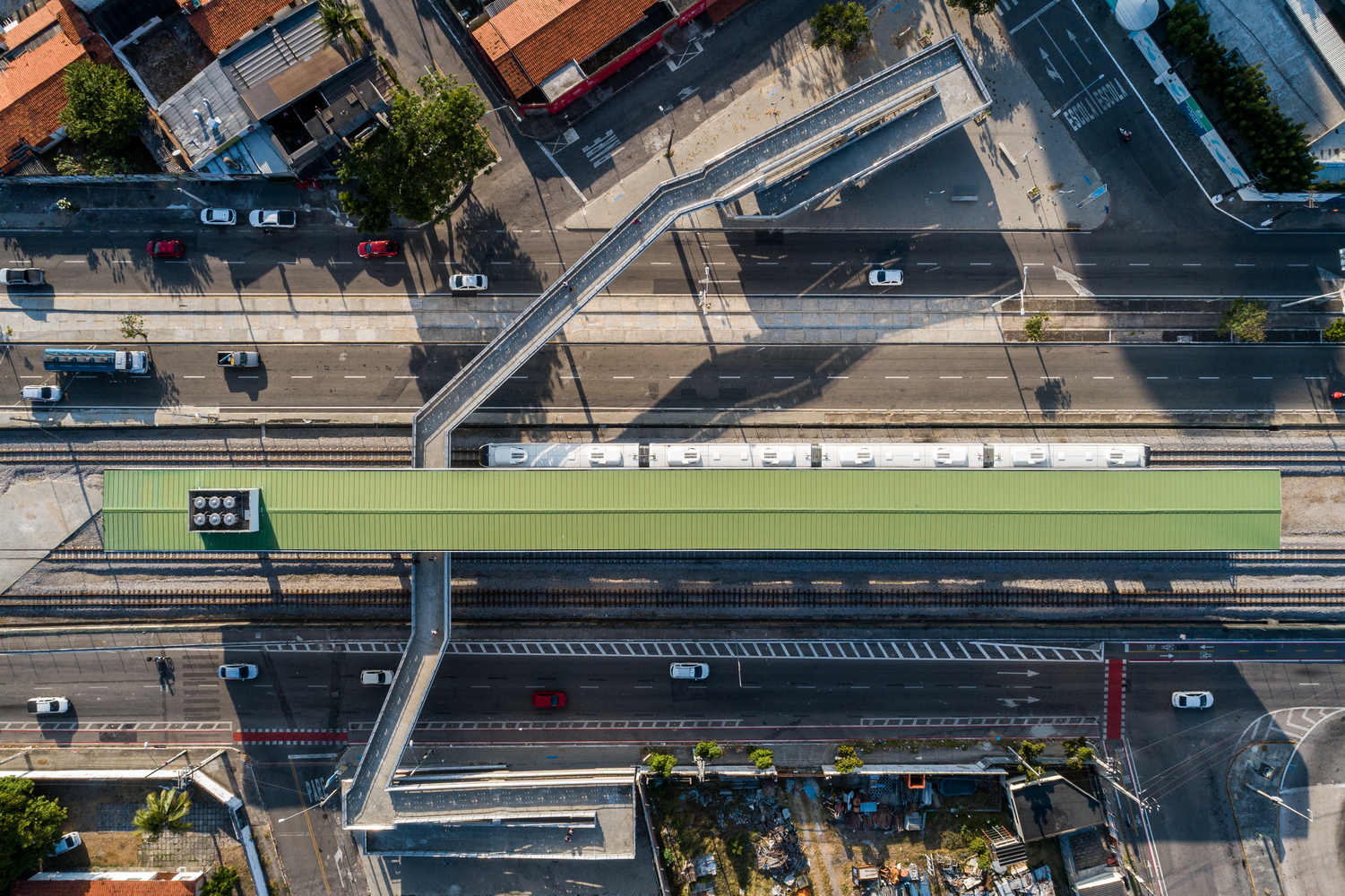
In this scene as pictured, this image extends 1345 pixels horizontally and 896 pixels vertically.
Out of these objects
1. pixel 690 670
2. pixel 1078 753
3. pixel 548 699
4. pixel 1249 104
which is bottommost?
pixel 1078 753

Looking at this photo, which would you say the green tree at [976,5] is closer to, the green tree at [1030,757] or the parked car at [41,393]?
the green tree at [1030,757]

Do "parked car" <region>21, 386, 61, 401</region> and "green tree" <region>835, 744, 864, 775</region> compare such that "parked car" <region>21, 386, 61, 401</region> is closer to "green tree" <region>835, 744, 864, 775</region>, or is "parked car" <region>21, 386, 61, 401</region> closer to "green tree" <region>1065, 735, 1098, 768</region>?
"green tree" <region>835, 744, 864, 775</region>

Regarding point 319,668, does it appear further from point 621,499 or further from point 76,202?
point 76,202

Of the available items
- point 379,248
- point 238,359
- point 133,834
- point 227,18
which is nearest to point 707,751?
point 133,834

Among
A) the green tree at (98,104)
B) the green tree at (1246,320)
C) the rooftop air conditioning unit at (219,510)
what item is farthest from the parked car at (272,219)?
the green tree at (1246,320)

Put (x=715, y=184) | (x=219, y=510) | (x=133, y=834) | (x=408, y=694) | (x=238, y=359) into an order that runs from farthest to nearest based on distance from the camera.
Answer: (x=238, y=359) → (x=133, y=834) → (x=715, y=184) → (x=408, y=694) → (x=219, y=510)

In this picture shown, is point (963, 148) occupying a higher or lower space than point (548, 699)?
higher

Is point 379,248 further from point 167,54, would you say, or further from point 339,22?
point 167,54
